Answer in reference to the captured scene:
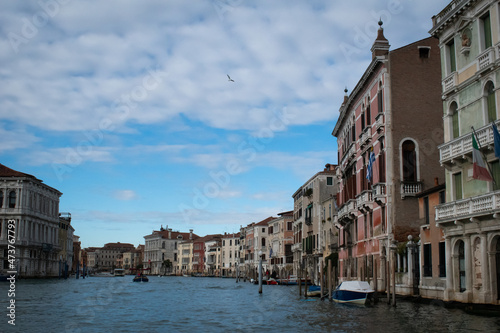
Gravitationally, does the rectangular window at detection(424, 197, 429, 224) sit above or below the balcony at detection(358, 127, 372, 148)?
below

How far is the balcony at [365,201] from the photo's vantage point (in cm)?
3228

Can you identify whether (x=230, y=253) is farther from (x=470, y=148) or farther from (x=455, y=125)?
(x=470, y=148)

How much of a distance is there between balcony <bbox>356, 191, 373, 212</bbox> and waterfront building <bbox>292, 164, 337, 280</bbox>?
20759 mm

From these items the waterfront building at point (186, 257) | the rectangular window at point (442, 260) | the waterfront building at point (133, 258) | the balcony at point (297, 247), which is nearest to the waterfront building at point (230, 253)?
the waterfront building at point (186, 257)

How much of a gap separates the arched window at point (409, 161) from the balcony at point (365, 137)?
3290 mm

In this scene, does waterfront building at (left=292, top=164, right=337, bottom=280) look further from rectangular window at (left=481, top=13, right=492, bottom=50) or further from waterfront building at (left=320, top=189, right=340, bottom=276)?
rectangular window at (left=481, top=13, right=492, bottom=50)

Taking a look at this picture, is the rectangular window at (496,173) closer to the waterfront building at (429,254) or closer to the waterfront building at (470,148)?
the waterfront building at (470,148)

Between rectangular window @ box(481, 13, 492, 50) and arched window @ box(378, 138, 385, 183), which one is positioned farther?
arched window @ box(378, 138, 385, 183)

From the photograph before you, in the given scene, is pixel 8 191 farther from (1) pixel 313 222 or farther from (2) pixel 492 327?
(2) pixel 492 327

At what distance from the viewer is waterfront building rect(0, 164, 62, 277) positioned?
6844cm

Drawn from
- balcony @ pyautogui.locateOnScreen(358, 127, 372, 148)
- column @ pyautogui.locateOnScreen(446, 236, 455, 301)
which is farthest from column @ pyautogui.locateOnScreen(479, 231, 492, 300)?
balcony @ pyautogui.locateOnScreen(358, 127, 372, 148)

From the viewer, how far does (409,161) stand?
2989cm

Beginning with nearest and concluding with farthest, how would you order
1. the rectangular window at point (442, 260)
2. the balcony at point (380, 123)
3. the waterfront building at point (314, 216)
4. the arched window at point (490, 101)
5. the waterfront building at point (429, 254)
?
the arched window at point (490, 101) < the rectangular window at point (442, 260) < the waterfront building at point (429, 254) < the balcony at point (380, 123) < the waterfront building at point (314, 216)

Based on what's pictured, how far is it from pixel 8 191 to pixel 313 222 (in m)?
37.6
